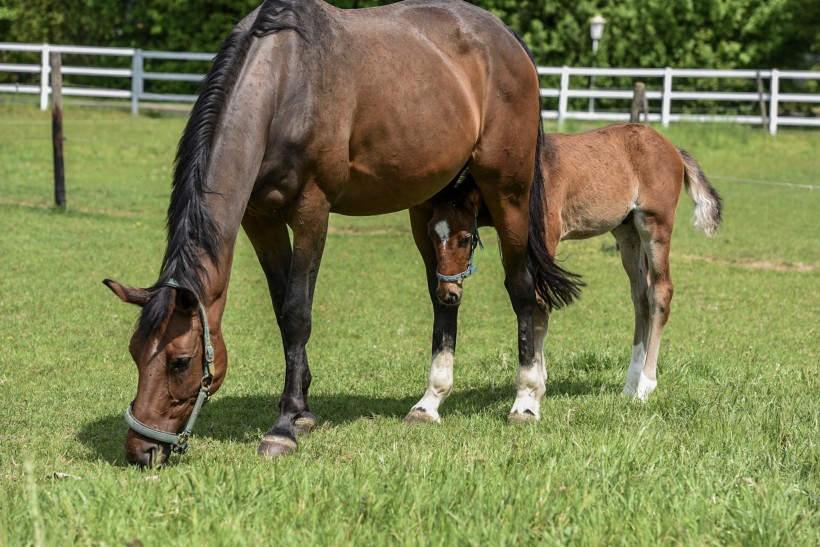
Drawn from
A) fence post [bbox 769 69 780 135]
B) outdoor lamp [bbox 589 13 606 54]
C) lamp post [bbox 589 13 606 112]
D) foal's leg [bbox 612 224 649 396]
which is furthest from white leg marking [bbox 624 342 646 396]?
outdoor lamp [bbox 589 13 606 54]

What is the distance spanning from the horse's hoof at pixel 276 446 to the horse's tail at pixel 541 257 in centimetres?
215

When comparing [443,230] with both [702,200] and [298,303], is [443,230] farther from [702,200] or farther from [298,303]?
[702,200]

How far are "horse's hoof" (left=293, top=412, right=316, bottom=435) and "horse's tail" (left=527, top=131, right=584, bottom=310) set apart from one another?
1766 millimetres

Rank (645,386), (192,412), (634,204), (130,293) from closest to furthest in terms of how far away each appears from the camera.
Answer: (130,293) < (192,412) < (645,386) < (634,204)

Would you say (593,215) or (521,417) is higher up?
(593,215)

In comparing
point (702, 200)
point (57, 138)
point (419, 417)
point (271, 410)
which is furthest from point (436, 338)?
point (57, 138)

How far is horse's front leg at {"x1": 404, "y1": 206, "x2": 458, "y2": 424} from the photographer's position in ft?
19.9

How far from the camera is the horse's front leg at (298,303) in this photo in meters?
5.03

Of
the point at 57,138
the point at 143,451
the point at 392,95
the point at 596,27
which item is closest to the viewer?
the point at 143,451

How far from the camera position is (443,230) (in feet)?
19.5

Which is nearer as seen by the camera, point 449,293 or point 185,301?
point 185,301

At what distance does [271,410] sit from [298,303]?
3.96 feet

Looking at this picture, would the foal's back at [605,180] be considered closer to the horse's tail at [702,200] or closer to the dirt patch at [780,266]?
the horse's tail at [702,200]

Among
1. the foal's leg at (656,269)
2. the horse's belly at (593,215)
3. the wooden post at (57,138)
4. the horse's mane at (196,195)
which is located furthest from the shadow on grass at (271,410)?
the wooden post at (57,138)
